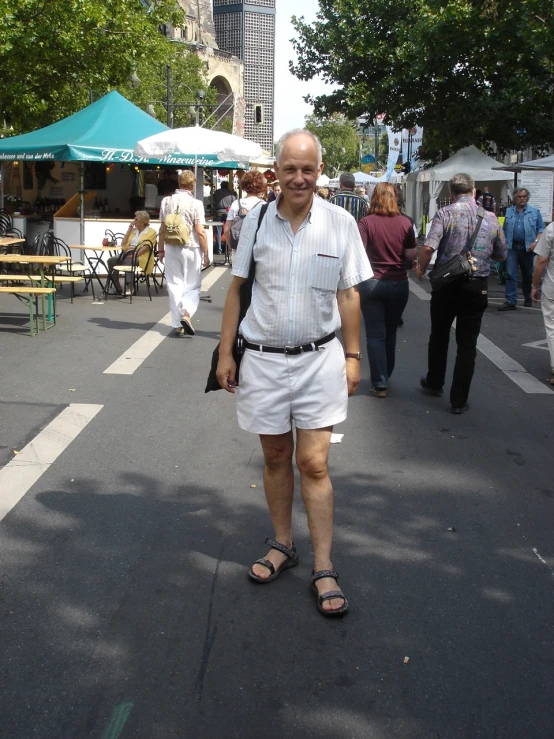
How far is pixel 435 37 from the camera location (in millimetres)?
25734

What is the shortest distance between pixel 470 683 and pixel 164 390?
4954 millimetres

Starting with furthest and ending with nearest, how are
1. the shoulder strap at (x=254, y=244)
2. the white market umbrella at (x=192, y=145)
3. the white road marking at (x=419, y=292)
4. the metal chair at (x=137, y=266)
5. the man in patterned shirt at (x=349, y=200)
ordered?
the white road marking at (x=419, y=292) → the white market umbrella at (x=192, y=145) → the metal chair at (x=137, y=266) → the man in patterned shirt at (x=349, y=200) → the shoulder strap at (x=254, y=244)

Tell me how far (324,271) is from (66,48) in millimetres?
19683

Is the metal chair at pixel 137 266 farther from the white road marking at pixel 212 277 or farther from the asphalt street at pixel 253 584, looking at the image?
the asphalt street at pixel 253 584

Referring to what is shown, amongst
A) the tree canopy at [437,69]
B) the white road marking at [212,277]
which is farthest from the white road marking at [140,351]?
the tree canopy at [437,69]

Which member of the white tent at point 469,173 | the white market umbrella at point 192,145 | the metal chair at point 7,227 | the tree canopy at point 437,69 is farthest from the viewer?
the white tent at point 469,173

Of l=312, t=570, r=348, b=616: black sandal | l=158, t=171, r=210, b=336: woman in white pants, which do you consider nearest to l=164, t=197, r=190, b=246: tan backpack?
l=158, t=171, r=210, b=336: woman in white pants

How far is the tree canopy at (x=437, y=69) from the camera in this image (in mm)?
24469

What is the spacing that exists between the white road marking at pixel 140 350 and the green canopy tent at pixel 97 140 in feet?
15.1

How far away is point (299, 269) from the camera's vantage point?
12.0 feet

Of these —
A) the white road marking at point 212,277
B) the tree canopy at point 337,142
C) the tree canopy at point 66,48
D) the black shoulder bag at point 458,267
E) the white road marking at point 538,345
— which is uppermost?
the tree canopy at point 337,142

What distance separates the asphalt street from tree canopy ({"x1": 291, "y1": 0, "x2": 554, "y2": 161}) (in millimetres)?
17941

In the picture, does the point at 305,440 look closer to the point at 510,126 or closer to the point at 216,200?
the point at 216,200

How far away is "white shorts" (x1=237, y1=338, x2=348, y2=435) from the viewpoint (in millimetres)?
3723
